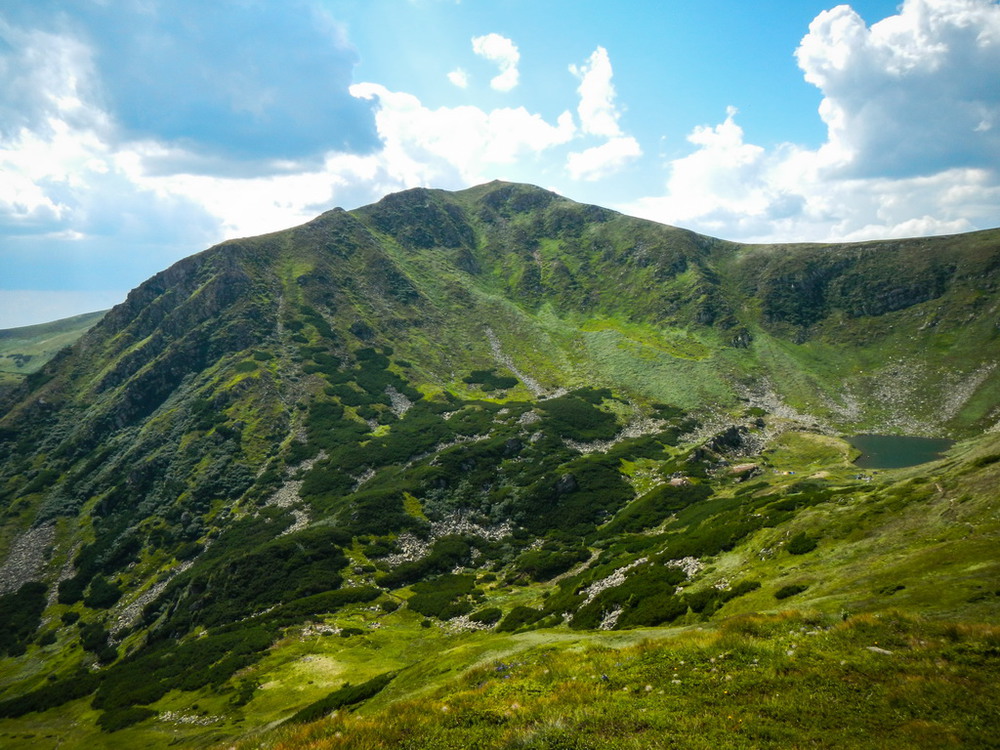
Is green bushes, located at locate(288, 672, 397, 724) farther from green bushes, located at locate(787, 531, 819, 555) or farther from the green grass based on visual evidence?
green bushes, located at locate(787, 531, 819, 555)

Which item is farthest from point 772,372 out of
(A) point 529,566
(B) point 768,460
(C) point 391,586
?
(C) point 391,586

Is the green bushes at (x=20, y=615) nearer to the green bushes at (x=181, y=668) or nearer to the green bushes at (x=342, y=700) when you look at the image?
the green bushes at (x=181, y=668)

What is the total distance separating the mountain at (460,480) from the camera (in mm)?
28484

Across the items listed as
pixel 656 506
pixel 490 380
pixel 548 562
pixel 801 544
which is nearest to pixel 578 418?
pixel 490 380

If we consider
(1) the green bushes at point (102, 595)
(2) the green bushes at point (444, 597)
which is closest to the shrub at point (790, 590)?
(2) the green bushes at point (444, 597)

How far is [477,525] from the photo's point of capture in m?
81.5

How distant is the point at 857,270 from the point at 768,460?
121m

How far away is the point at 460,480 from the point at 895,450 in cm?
8779

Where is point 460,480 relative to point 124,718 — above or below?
above

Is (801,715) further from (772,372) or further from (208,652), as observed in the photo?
(772,372)

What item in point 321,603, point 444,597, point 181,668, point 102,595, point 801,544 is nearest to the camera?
point 801,544

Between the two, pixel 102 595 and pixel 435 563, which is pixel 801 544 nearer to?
pixel 435 563

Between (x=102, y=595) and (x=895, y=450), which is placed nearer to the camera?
(x=102, y=595)

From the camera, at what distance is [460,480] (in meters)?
90.4
